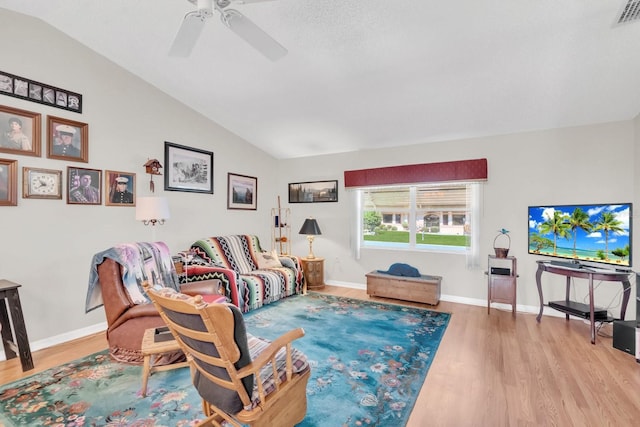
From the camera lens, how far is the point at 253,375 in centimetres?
151

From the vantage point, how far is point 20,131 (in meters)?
2.78

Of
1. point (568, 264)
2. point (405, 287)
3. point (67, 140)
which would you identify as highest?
point (67, 140)

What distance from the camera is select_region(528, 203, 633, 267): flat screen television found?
2.99 meters

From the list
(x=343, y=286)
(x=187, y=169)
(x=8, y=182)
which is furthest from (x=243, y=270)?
(x=8, y=182)

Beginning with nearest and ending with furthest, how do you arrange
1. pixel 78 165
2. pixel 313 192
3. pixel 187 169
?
pixel 78 165, pixel 187 169, pixel 313 192

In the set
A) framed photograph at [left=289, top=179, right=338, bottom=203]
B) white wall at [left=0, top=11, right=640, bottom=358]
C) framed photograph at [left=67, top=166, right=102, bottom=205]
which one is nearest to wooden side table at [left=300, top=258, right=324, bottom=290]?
white wall at [left=0, top=11, right=640, bottom=358]

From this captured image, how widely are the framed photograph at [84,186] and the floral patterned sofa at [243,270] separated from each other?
1.16 metres

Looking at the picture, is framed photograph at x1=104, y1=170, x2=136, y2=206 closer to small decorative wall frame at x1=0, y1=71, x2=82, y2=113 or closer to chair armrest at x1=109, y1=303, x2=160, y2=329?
small decorative wall frame at x1=0, y1=71, x2=82, y2=113

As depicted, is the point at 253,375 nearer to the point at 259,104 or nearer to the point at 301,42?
the point at 301,42

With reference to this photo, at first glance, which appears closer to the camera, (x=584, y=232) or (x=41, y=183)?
(x=41, y=183)

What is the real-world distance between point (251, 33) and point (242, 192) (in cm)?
337

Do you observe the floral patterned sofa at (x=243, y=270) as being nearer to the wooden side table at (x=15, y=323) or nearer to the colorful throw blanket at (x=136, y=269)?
the colorful throw blanket at (x=136, y=269)

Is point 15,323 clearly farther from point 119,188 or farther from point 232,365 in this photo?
point 232,365

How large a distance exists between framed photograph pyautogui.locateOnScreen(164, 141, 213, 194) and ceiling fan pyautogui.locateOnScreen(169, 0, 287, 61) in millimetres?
2035
